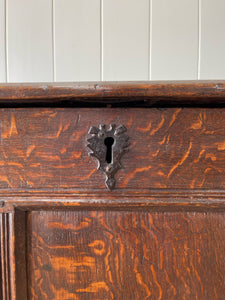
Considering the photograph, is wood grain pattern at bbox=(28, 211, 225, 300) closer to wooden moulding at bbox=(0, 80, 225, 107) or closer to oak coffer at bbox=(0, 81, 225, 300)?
oak coffer at bbox=(0, 81, 225, 300)

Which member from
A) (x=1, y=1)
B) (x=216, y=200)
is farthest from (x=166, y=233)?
(x=1, y=1)

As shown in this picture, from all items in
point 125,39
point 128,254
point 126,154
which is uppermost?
point 125,39

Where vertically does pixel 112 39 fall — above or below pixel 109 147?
above

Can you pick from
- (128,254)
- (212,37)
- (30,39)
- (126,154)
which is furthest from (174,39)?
(128,254)

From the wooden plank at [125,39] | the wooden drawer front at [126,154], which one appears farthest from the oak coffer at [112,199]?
the wooden plank at [125,39]

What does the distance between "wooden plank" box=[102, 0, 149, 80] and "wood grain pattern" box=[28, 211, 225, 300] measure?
54 centimetres

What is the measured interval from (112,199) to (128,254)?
4.0 inches

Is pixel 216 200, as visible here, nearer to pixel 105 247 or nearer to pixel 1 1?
pixel 105 247

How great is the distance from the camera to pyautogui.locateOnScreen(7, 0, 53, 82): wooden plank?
33.9 inches

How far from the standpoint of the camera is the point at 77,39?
86 centimetres

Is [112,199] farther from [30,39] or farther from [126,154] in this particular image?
[30,39]

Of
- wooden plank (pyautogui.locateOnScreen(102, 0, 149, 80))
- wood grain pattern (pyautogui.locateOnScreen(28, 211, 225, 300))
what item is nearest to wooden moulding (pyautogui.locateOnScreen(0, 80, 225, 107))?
wood grain pattern (pyautogui.locateOnScreen(28, 211, 225, 300))

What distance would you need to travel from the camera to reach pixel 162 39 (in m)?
0.85

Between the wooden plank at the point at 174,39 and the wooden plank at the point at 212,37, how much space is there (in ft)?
0.08
